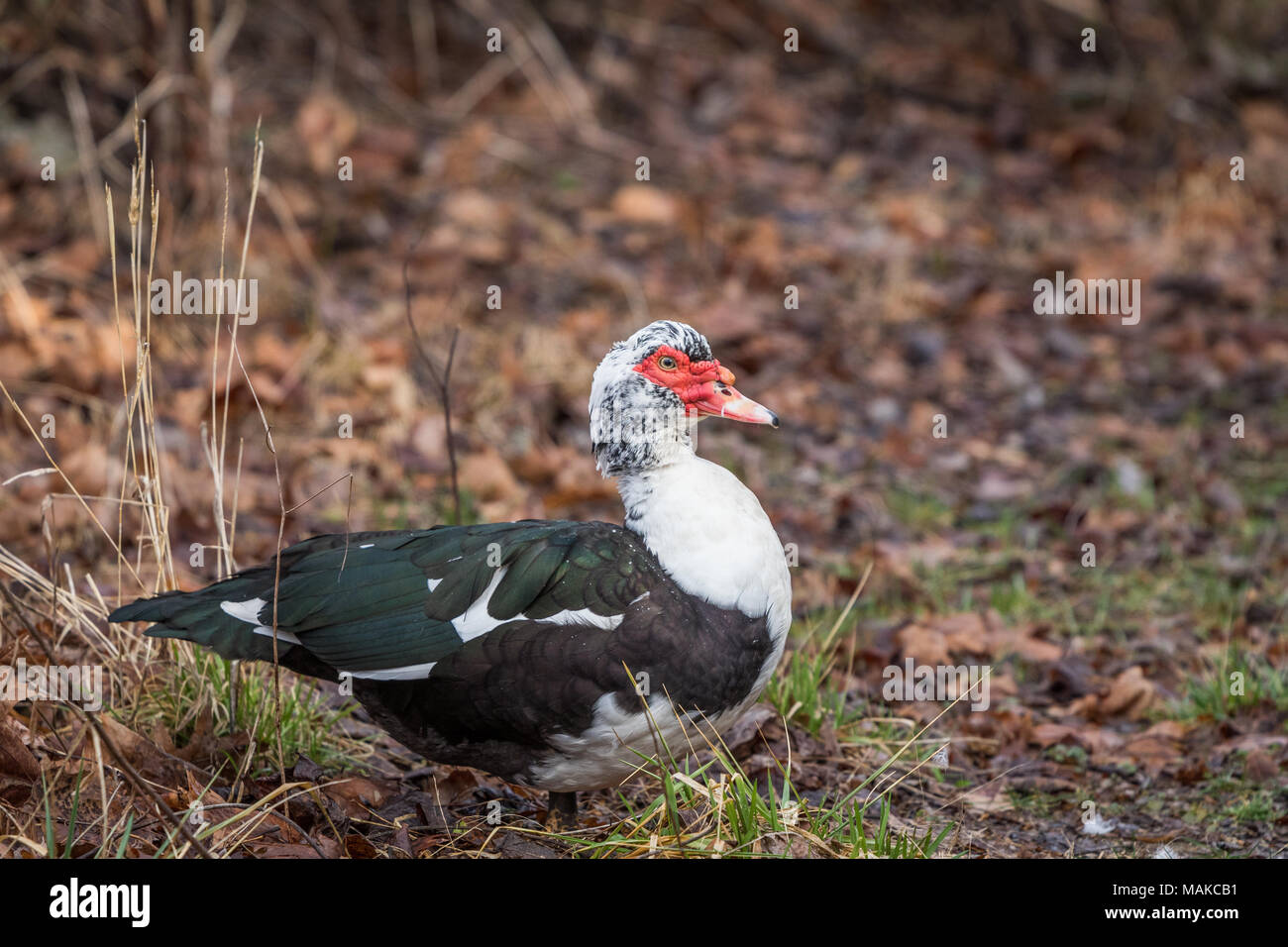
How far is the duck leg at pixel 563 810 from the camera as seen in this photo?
3.59 m

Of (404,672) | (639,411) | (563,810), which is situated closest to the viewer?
(404,672)

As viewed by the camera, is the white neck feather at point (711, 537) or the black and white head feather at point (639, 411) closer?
the white neck feather at point (711, 537)

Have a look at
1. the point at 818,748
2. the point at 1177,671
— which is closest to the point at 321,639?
the point at 818,748

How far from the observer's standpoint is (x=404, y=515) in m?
5.45

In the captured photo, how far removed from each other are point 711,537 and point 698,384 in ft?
1.38

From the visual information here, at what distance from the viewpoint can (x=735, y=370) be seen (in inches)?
281

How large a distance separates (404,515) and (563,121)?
474cm

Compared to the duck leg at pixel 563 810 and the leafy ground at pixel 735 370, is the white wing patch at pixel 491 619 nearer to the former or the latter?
the leafy ground at pixel 735 370

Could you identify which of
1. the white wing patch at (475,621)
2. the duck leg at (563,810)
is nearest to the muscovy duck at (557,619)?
the white wing patch at (475,621)

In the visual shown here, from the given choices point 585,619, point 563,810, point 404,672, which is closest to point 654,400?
point 585,619

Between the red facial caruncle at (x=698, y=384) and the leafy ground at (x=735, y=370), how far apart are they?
839mm

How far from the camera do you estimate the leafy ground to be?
3.64 m

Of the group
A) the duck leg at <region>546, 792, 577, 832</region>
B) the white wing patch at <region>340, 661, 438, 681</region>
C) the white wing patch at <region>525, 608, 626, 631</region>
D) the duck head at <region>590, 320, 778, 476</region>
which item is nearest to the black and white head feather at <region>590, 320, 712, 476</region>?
the duck head at <region>590, 320, 778, 476</region>

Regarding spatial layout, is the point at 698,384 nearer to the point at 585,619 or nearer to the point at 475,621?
the point at 585,619
